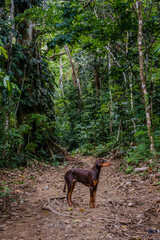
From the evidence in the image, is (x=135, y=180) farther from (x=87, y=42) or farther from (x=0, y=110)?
(x=87, y=42)

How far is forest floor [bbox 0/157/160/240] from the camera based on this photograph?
9.19ft

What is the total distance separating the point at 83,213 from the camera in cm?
360

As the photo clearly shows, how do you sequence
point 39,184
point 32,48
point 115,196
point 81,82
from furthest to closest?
point 81,82
point 32,48
point 39,184
point 115,196

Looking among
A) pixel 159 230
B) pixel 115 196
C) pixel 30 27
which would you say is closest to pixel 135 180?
pixel 115 196

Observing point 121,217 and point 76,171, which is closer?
point 121,217

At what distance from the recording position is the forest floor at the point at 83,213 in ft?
9.19

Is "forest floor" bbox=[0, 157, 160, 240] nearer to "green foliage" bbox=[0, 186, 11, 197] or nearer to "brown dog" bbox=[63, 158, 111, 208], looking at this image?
"green foliage" bbox=[0, 186, 11, 197]

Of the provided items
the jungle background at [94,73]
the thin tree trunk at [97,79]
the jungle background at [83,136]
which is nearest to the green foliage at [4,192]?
the jungle background at [83,136]

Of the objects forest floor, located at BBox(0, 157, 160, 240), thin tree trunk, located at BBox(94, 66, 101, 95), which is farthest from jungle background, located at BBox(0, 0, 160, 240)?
thin tree trunk, located at BBox(94, 66, 101, 95)

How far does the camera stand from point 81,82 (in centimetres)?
1944

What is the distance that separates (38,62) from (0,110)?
15.9 feet

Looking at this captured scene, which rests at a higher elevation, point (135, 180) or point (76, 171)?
point (76, 171)

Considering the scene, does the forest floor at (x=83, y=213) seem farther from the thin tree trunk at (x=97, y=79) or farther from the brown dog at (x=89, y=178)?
the thin tree trunk at (x=97, y=79)

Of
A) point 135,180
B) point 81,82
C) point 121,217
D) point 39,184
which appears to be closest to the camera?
point 121,217
